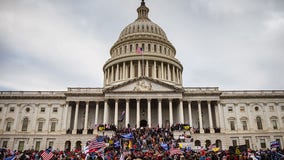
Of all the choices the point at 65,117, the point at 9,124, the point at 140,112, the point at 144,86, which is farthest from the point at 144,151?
the point at 9,124

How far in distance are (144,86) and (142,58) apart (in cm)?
1588

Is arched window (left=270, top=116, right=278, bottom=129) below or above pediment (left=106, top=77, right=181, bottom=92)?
below

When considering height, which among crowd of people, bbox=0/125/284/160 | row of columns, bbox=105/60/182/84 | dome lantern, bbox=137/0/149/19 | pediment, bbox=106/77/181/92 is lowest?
crowd of people, bbox=0/125/284/160

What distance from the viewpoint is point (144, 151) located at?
28.7 metres

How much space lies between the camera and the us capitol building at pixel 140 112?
177ft

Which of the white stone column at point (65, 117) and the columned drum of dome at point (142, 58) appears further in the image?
the columned drum of dome at point (142, 58)

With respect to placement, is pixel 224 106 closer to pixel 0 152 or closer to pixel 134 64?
pixel 134 64

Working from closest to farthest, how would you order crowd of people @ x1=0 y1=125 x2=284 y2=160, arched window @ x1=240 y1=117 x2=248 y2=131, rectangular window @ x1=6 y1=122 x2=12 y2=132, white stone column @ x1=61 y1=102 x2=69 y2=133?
crowd of people @ x1=0 y1=125 x2=284 y2=160 < white stone column @ x1=61 y1=102 x2=69 y2=133 < rectangular window @ x1=6 y1=122 x2=12 y2=132 < arched window @ x1=240 y1=117 x2=248 y2=131

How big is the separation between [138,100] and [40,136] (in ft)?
76.9

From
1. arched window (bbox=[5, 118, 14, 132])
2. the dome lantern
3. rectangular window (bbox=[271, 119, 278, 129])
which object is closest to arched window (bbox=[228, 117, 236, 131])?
rectangular window (bbox=[271, 119, 278, 129])

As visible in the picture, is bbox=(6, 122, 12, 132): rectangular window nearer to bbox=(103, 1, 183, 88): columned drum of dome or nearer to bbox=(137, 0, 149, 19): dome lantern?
bbox=(103, 1, 183, 88): columned drum of dome

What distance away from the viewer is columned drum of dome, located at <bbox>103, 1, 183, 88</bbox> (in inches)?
2714

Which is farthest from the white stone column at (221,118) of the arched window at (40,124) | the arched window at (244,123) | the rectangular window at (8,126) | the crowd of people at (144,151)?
the rectangular window at (8,126)

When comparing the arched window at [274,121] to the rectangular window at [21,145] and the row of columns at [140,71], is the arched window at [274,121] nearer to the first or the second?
the row of columns at [140,71]
